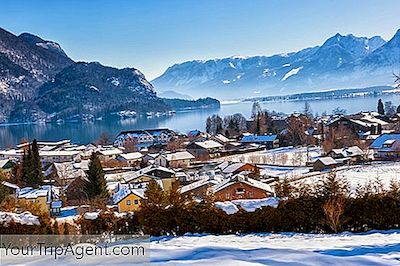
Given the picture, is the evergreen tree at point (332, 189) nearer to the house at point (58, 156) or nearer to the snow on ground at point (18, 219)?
the snow on ground at point (18, 219)

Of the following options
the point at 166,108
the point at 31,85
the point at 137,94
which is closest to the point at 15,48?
the point at 31,85

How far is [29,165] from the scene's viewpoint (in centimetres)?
1888

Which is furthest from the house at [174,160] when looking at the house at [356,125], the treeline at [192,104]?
the treeline at [192,104]

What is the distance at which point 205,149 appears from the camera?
99.8 feet

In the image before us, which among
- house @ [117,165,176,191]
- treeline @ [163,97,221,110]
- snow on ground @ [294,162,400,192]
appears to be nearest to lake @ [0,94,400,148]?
house @ [117,165,176,191]

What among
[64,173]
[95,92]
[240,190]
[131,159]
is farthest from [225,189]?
[95,92]

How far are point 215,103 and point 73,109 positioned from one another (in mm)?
43583

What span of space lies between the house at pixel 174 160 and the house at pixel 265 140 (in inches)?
337

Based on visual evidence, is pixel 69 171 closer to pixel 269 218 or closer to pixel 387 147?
pixel 387 147

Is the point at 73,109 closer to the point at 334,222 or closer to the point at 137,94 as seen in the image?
the point at 137,94

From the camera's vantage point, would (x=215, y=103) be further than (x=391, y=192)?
Yes

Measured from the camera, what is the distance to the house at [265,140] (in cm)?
3288

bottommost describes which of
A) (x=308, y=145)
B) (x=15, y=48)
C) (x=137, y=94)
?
(x=308, y=145)

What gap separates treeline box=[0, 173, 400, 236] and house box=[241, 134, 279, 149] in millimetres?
26968
